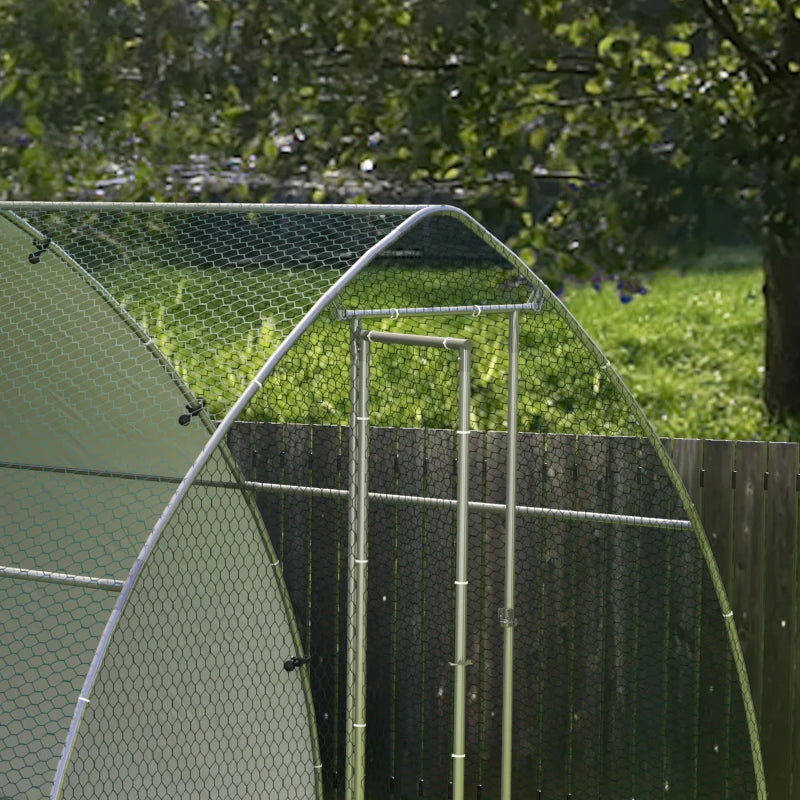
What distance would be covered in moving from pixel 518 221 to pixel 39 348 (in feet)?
13.6

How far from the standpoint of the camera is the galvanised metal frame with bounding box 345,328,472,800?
414cm

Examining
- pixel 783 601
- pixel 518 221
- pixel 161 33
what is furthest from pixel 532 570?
pixel 161 33

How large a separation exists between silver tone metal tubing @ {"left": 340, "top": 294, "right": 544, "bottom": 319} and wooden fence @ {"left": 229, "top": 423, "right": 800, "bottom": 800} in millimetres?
1043

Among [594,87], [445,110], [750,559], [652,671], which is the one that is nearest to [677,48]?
[594,87]

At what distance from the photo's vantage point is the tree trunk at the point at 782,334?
9297 millimetres

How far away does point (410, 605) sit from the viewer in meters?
5.75

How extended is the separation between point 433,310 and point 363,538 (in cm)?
72

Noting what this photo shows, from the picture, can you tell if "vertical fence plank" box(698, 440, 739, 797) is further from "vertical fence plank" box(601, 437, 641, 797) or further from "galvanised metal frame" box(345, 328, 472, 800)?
"galvanised metal frame" box(345, 328, 472, 800)

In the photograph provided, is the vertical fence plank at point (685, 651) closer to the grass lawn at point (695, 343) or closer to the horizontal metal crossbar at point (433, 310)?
the horizontal metal crossbar at point (433, 310)

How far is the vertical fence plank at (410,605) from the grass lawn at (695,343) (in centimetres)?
405

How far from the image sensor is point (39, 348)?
18.0 feet

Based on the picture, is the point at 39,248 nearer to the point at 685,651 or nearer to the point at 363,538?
the point at 363,538

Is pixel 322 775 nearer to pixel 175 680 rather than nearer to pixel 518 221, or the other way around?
pixel 175 680

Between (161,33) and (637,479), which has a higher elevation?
(161,33)
